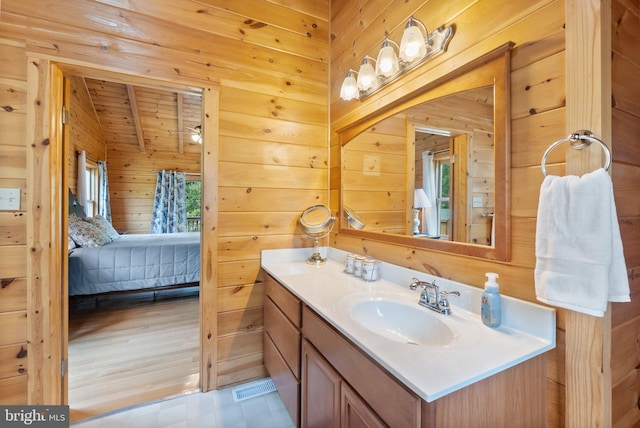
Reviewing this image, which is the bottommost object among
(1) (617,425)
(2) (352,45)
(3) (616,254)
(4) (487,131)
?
(1) (617,425)

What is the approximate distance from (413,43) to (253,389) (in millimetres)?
2192

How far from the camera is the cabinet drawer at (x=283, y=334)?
1311 millimetres

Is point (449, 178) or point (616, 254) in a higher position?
point (449, 178)

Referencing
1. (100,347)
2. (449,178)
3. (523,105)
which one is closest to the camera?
(523,105)

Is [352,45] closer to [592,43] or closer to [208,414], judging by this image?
[592,43]

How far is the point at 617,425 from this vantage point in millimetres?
834

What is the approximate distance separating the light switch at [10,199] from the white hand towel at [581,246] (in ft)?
7.42

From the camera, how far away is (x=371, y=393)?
2.59ft

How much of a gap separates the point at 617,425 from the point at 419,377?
2.45 ft

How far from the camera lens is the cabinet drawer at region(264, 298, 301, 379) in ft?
4.30

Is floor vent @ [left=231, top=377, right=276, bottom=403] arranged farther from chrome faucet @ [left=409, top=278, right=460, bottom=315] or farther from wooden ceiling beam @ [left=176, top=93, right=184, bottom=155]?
wooden ceiling beam @ [left=176, top=93, right=184, bottom=155]

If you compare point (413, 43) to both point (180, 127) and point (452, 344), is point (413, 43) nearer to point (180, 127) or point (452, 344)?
point (452, 344)

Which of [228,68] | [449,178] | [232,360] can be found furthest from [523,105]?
[232,360]

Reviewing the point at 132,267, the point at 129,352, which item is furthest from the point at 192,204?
the point at 129,352
